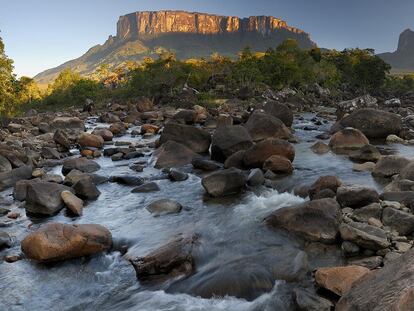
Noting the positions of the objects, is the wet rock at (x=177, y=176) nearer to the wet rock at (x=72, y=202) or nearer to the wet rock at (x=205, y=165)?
the wet rock at (x=205, y=165)

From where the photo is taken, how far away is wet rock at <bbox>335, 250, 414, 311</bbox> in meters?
4.65

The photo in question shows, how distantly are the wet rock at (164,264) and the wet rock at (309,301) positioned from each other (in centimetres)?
262

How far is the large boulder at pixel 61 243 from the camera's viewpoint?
10.1 metres

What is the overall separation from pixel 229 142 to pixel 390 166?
743cm

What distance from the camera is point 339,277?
786 centimetres

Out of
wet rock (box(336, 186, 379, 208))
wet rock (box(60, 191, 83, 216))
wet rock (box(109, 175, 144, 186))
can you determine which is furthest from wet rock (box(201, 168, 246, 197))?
wet rock (box(60, 191, 83, 216))

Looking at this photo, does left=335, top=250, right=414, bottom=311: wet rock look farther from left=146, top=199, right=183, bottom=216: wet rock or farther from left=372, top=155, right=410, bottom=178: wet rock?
left=372, top=155, right=410, bottom=178: wet rock

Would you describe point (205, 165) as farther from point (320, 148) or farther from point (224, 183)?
point (320, 148)

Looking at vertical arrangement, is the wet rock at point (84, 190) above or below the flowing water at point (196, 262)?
above

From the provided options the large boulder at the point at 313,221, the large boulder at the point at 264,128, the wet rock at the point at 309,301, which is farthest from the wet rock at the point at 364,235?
the large boulder at the point at 264,128

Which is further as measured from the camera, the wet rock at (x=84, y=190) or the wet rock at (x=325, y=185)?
the wet rock at (x=84, y=190)

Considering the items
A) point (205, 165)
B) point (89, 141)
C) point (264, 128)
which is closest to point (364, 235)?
point (205, 165)

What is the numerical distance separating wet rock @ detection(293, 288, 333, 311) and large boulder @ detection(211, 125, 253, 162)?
12577 millimetres

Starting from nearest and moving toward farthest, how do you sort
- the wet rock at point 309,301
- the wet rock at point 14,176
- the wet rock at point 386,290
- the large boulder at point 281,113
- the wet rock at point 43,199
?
the wet rock at point 386,290, the wet rock at point 309,301, the wet rock at point 43,199, the wet rock at point 14,176, the large boulder at point 281,113
